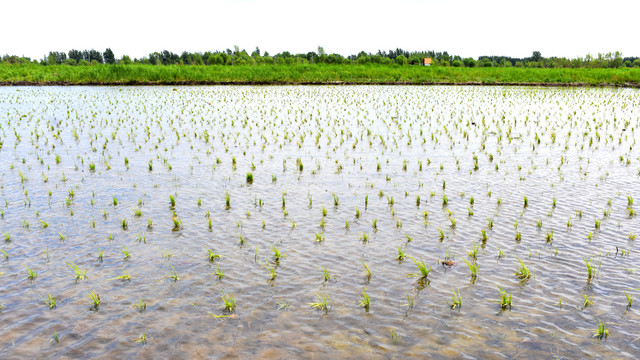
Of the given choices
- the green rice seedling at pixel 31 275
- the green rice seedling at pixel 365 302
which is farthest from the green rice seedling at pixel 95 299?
the green rice seedling at pixel 365 302

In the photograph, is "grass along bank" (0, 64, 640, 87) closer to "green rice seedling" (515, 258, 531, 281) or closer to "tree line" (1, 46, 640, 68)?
"tree line" (1, 46, 640, 68)

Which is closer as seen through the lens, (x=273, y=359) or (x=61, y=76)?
(x=273, y=359)

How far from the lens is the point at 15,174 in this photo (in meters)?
9.73

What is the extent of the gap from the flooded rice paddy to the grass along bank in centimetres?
Answer: 3602

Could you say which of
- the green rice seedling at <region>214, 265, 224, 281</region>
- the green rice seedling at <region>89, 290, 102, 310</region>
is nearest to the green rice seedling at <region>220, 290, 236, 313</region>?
the green rice seedling at <region>214, 265, 224, 281</region>

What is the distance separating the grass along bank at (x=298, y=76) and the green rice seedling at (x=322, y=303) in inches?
1729

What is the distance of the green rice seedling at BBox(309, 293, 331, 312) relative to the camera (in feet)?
14.4

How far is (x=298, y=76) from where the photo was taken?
49219 mm

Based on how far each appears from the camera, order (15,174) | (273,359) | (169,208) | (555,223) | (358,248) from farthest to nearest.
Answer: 1. (15,174)
2. (169,208)
3. (555,223)
4. (358,248)
5. (273,359)

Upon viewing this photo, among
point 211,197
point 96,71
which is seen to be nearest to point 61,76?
point 96,71

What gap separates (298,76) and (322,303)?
4691cm

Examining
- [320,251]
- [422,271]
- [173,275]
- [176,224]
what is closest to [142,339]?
[173,275]

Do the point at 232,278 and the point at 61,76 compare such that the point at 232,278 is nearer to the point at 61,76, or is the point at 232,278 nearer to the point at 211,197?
the point at 211,197

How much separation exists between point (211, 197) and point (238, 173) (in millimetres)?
1890
